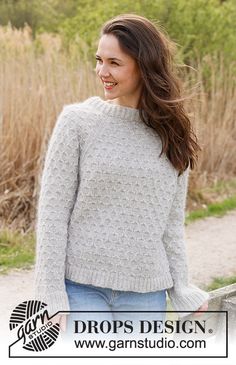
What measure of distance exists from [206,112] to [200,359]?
6.11 metres

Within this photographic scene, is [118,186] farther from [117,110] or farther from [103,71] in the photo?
[103,71]

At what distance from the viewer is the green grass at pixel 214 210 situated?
750 centimetres

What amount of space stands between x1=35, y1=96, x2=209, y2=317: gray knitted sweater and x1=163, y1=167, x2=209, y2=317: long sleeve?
0.05 metres

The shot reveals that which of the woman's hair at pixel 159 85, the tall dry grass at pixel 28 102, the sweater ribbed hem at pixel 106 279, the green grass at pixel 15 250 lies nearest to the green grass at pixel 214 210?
the tall dry grass at pixel 28 102

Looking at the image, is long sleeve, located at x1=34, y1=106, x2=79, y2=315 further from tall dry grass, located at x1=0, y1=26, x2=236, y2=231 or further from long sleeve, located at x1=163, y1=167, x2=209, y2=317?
tall dry grass, located at x1=0, y1=26, x2=236, y2=231

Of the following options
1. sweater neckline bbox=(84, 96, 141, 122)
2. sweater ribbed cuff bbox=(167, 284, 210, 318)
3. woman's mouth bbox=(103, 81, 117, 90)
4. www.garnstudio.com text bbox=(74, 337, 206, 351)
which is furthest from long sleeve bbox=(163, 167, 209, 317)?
woman's mouth bbox=(103, 81, 117, 90)

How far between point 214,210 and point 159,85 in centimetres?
534

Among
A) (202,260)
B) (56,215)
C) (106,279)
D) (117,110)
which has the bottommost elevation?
(202,260)

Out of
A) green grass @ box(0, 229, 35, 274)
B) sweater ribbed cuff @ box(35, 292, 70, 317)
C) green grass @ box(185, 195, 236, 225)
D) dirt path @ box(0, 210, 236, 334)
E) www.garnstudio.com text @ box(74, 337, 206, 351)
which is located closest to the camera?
sweater ribbed cuff @ box(35, 292, 70, 317)

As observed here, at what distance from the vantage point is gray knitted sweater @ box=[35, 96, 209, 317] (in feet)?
7.89

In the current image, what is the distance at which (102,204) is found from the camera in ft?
8.08

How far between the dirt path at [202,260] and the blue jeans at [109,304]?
1.98 m

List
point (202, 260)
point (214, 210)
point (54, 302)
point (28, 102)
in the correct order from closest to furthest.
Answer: point (54, 302), point (202, 260), point (28, 102), point (214, 210)

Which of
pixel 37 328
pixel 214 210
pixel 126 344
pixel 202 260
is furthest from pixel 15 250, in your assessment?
pixel 126 344
